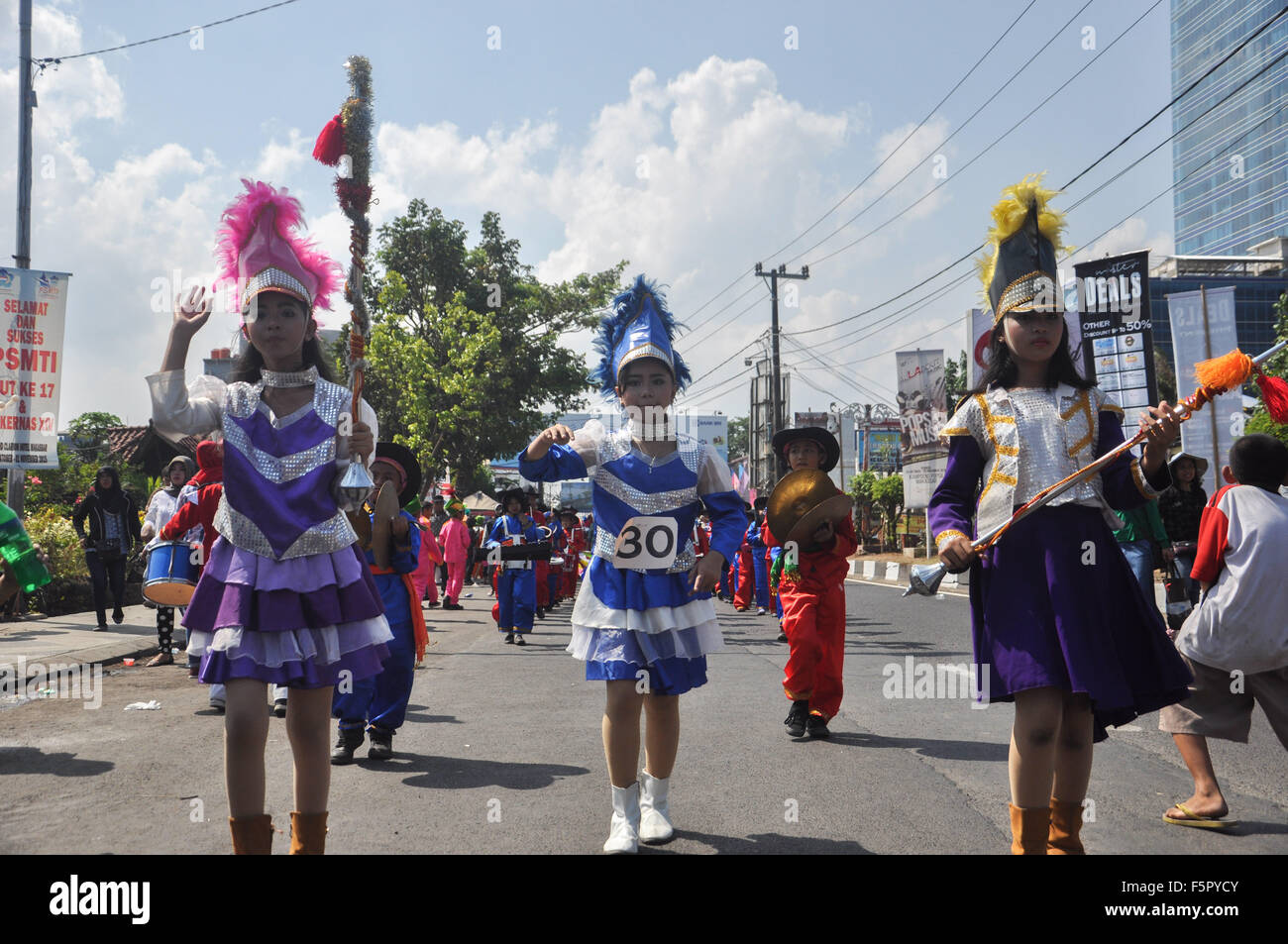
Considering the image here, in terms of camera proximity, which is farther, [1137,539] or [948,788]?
[1137,539]

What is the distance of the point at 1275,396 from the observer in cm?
385

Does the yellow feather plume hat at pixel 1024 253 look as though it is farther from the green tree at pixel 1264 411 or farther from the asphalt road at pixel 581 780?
the green tree at pixel 1264 411

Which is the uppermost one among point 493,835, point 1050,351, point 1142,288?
point 1142,288

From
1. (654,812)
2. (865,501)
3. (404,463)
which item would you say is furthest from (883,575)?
(654,812)

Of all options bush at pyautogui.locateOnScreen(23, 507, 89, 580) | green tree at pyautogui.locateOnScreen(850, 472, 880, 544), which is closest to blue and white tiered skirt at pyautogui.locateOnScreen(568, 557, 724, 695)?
bush at pyautogui.locateOnScreen(23, 507, 89, 580)

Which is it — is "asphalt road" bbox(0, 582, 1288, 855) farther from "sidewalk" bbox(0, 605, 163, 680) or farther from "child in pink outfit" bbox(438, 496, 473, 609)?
"child in pink outfit" bbox(438, 496, 473, 609)

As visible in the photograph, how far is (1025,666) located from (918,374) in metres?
35.4

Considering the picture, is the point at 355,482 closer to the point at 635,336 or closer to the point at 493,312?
the point at 635,336

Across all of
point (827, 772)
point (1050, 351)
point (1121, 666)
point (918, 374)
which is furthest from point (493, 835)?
point (918, 374)

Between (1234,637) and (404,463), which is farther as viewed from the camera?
(404,463)

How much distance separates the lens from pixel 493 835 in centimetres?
441

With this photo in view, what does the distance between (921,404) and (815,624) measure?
105 feet

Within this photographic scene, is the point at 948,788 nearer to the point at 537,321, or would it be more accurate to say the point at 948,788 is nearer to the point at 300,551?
the point at 300,551

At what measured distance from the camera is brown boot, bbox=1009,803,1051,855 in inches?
134
